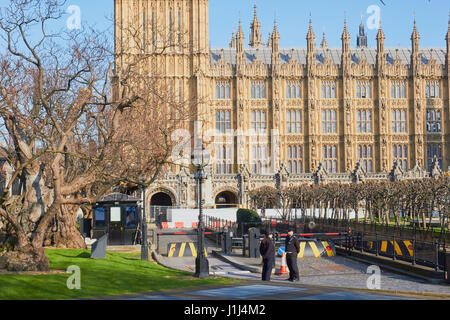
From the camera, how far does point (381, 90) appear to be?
2586 inches

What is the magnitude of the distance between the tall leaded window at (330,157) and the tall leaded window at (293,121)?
3530mm

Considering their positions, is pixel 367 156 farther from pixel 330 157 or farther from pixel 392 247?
pixel 392 247

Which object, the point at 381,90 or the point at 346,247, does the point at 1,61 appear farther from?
the point at 381,90

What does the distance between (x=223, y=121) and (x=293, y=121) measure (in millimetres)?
7680

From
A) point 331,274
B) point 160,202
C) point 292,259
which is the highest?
point 160,202

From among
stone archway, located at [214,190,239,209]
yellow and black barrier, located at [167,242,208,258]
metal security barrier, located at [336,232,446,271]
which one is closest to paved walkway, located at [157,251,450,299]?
metal security barrier, located at [336,232,446,271]

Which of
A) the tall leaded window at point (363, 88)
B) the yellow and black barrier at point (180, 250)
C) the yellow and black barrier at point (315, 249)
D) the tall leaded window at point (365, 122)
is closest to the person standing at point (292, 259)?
the yellow and black barrier at point (315, 249)

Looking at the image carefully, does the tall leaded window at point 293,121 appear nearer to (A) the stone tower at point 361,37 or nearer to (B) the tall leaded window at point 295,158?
(B) the tall leaded window at point 295,158

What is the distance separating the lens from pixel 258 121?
6481 centimetres

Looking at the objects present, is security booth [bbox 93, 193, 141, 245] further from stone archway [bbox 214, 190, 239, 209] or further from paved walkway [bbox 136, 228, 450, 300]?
stone archway [bbox 214, 190, 239, 209]

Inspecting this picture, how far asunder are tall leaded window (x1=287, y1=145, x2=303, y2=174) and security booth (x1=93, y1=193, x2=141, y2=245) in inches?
1452

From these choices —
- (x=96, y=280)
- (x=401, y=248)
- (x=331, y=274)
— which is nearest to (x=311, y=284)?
(x=331, y=274)

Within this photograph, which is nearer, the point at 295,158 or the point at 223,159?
the point at 223,159

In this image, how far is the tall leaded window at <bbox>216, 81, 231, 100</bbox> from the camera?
212ft
